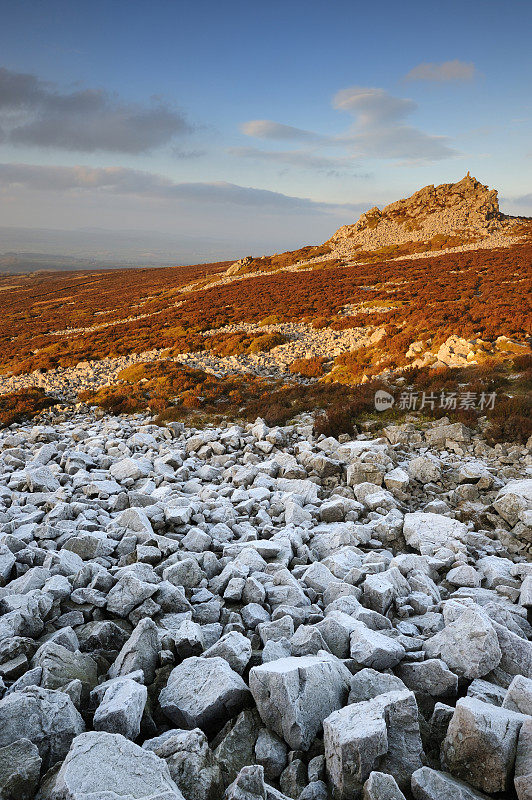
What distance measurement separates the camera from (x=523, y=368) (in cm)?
1498

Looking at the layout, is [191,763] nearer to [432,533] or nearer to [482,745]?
[482,745]

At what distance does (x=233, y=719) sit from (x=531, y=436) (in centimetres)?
962

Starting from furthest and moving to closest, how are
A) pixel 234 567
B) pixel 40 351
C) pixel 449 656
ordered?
pixel 40 351, pixel 234 567, pixel 449 656

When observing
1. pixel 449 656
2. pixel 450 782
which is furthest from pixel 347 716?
pixel 449 656

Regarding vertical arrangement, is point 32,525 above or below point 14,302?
below

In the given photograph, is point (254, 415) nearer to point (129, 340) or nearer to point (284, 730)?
point (284, 730)

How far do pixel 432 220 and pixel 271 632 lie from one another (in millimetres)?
93829

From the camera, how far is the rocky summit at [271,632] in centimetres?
319

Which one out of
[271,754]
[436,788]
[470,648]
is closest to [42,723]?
[271,754]

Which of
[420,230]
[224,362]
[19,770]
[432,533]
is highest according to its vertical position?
[420,230]

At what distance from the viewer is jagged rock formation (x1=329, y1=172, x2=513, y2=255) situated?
78.9 m

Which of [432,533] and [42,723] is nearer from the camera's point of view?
[42,723]

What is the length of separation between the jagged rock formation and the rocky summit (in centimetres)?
7213

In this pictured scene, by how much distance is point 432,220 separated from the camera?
279 feet
